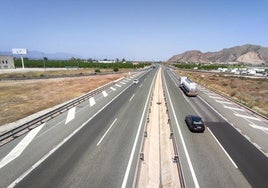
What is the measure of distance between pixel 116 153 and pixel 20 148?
7.98 metres

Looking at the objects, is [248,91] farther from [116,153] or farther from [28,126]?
[28,126]

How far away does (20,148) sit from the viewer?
16.9m

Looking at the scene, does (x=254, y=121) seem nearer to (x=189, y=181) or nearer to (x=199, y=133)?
(x=199, y=133)

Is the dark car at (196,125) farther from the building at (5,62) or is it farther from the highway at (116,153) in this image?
the building at (5,62)

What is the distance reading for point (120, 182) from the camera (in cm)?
1237

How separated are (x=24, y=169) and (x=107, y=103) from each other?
21.1 meters

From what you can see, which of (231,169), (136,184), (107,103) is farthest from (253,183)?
(107,103)

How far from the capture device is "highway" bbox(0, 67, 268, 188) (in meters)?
12.9

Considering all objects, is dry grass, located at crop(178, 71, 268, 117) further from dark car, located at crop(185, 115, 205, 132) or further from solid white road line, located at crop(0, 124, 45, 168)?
solid white road line, located at crop(0, 124, 45, 168)

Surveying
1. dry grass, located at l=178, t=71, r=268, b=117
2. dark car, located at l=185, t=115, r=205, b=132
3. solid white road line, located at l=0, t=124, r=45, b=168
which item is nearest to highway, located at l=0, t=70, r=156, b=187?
solid white road line, located at l=0, t=124, r=45, b=168

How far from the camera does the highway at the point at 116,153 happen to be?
1285cm

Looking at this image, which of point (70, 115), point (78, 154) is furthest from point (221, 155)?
point (70, 115)

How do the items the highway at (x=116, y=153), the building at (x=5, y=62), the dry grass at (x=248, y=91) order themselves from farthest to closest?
the building at (x=5, y=62), the dry grass at (x=248, y=91), the highway at (x=116, y=153)

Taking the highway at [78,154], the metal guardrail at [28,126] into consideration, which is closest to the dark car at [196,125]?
the highway at [78,154]
